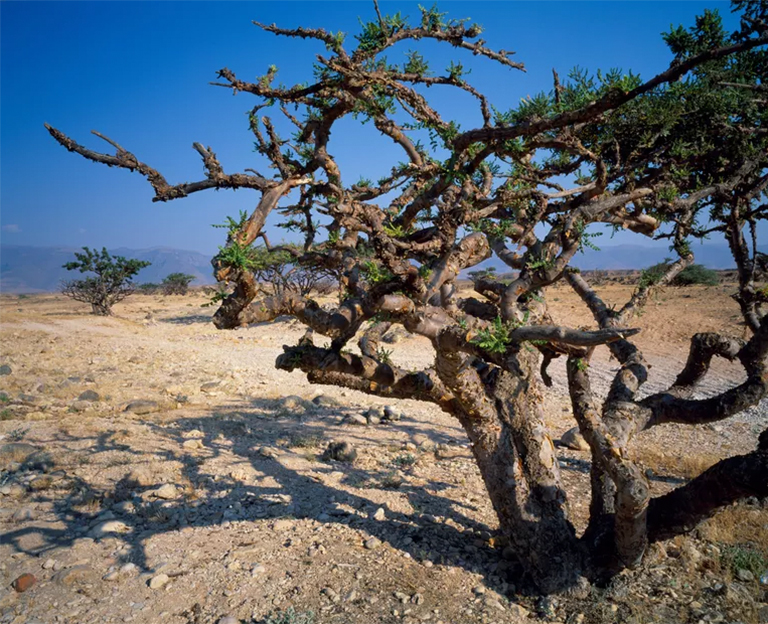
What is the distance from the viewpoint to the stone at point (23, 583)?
12.9 feet

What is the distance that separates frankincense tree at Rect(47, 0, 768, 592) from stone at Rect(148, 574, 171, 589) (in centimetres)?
206

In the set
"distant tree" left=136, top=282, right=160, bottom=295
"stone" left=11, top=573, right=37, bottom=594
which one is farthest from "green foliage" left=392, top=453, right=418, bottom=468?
"distant tree" left=136, top=282, right=160, bottom=295

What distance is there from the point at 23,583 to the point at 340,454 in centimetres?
390

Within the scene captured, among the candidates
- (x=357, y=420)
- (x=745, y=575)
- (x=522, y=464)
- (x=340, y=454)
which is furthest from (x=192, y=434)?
(x=745, y=575)

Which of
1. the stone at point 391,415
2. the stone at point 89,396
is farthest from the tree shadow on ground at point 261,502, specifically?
the stone at point 89,396

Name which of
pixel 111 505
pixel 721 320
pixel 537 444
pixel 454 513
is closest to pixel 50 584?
pixel 111 505

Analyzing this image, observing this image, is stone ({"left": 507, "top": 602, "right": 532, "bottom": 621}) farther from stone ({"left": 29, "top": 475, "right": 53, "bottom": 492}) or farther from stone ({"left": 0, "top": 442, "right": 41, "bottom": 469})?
stone ({"left": 0, "top": 442, "right": 41, "bottom": 469})

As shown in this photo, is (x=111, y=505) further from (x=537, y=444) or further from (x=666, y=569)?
(x=666, y=569)

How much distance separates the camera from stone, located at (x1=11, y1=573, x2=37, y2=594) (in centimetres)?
393

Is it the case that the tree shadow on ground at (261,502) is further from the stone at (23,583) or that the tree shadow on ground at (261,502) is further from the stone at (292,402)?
the stone at (292,402)

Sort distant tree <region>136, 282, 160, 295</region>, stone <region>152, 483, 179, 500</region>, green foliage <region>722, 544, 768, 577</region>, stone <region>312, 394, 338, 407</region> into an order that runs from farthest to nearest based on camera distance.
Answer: distant tree <region>136, 282, 160, 295</region>
stone <region>312, 394, 338, 407</region>
stone <region>152, 483, 179, 500</region>
green foliage <region>722, 544, 768, 577</region>

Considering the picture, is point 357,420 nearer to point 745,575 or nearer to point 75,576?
point 75,576

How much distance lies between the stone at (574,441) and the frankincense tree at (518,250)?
3.27 m

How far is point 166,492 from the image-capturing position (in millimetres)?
5629
